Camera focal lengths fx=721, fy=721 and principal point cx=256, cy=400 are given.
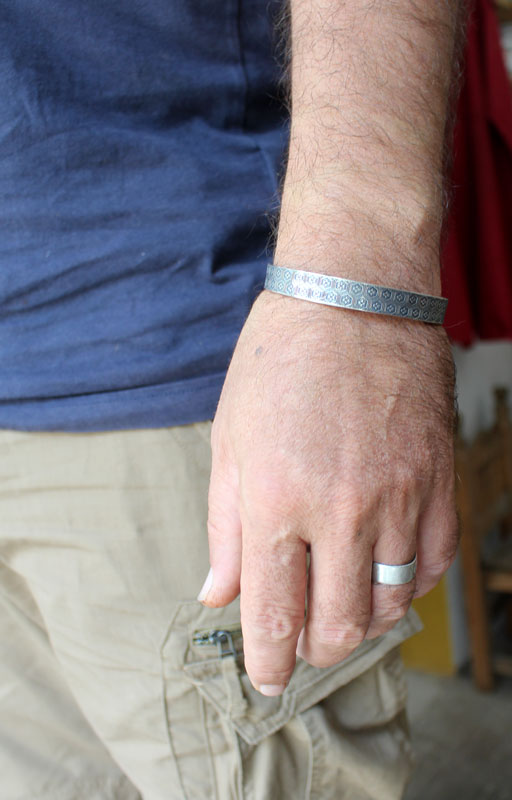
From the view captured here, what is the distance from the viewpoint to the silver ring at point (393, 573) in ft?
1.62

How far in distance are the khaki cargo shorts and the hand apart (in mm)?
100

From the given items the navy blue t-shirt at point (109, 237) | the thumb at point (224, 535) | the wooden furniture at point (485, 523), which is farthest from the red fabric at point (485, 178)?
the thumb at point (224, 535)

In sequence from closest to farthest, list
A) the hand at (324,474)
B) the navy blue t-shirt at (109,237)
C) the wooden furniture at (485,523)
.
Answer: the hand at (324,474) → the navy blue t-shirt at (109,237) → the wooden furniture at (485,523)

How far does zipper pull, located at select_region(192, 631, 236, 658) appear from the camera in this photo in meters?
0.62

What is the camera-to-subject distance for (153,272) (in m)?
0.62

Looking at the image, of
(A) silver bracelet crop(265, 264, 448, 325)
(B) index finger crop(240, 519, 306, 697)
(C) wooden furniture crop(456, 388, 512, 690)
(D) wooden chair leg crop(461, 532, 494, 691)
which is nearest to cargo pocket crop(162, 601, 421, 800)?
(B) index finger crop(240, 519, 306, 697)

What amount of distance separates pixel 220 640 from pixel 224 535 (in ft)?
0.48

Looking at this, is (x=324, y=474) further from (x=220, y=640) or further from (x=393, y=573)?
(x=220, y=640)

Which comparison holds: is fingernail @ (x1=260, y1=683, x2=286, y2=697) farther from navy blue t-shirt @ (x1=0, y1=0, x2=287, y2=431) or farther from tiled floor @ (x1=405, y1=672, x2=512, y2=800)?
tiled floor @ (x1=405, y1=672, x2=512, y2=800)

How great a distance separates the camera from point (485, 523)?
2344mm

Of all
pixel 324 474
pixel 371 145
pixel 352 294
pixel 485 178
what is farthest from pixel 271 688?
pixel 485 178

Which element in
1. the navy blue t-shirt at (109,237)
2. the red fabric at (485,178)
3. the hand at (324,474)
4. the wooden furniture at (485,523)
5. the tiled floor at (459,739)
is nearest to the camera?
the hand at (324,474)

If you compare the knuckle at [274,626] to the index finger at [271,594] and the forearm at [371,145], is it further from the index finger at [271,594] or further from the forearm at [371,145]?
the forearm at [371,145]

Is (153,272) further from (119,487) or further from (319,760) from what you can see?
(319,760)
